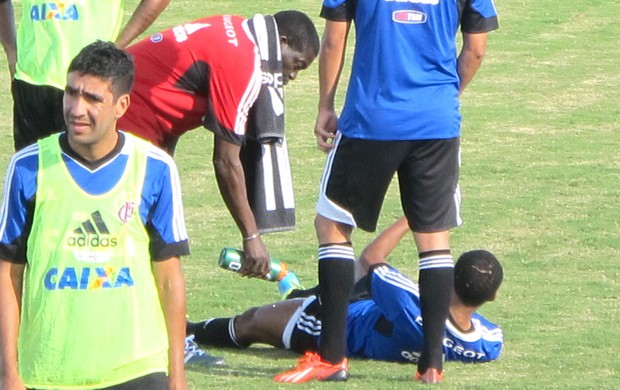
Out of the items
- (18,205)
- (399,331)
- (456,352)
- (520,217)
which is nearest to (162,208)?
(18,205)

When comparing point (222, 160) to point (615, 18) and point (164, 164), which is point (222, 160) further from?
point (615, 18)

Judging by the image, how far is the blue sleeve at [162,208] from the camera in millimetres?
4277

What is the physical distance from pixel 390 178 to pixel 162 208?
2198 millimetres

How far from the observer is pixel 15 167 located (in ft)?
13.8

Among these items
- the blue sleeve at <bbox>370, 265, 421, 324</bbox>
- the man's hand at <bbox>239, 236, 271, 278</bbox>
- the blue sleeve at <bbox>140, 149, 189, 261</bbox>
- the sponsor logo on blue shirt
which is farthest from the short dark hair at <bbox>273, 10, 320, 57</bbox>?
the blue sleeve at <bbox>140, 149, 189, 261</bbox>

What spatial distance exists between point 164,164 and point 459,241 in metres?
4.92

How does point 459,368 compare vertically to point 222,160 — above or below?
below

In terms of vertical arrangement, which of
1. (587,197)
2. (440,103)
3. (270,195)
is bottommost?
(587,197)

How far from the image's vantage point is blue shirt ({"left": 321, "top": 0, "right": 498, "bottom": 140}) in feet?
20.6

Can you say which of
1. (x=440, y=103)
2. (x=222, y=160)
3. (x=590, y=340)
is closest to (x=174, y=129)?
(x=222, y=160)

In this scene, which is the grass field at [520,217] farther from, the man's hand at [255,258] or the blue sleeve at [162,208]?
the blue sleeve at [162,208]

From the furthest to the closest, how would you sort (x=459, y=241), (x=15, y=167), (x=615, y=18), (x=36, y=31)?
(x=615, y=18)
(x=459, y=241)
(x=36, y=31)
(x=15, y=167)

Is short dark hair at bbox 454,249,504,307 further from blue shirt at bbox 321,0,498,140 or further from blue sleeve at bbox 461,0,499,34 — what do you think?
blue sleeve at bbox 461,0,499,34

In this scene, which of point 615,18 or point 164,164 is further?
point 615,18
